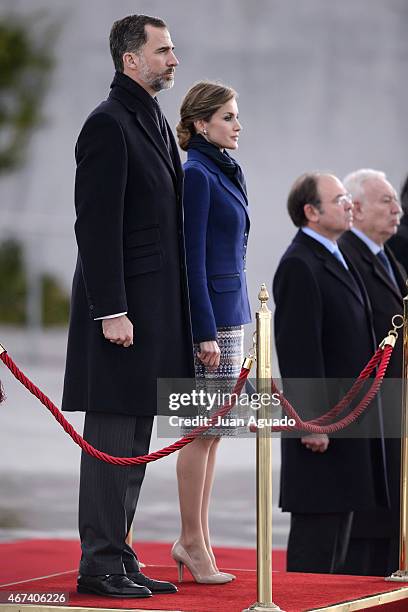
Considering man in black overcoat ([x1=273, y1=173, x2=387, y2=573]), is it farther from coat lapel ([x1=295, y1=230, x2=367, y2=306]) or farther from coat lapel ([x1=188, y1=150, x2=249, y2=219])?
coat lapel ([x1=188, y1=150, x2=249, y2=219])

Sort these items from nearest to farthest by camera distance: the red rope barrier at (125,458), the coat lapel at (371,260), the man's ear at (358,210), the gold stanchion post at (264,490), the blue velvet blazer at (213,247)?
1. the gold stanchion post at (264,490)
2. the red rope barrier at (125,458)
3. the blue velvet blazer at (213,247)
4. the coat lapel at (371,260)
5. the man's ear at (358,210)

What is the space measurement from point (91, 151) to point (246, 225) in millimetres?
667

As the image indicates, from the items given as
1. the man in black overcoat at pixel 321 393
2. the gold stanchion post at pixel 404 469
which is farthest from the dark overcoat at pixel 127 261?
the man in black overcoat at pixel 321 393

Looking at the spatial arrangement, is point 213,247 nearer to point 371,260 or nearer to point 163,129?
point 163,129

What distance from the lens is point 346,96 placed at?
49.8 ft

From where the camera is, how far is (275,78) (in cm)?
1567

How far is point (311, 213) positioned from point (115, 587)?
1.95 meters

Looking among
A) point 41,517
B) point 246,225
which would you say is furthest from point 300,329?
point 41,517

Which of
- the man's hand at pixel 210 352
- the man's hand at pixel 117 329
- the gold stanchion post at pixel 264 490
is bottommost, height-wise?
the gold stanchion post at pixel 264 490

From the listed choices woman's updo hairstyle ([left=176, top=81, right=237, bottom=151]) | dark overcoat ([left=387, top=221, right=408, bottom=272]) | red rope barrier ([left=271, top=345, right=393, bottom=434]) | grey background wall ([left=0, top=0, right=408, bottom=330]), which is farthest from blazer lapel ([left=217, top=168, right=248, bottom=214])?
grey background wall ([left=0, top=0, right=408, bottom=330])

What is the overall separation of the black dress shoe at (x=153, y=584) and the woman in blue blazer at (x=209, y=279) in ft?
0.63

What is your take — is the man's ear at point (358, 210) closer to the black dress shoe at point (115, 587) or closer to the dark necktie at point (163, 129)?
the dark necktie at point (163, 129)

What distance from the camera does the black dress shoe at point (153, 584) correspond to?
4160 mm

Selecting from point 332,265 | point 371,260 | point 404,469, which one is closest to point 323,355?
point 332,265
